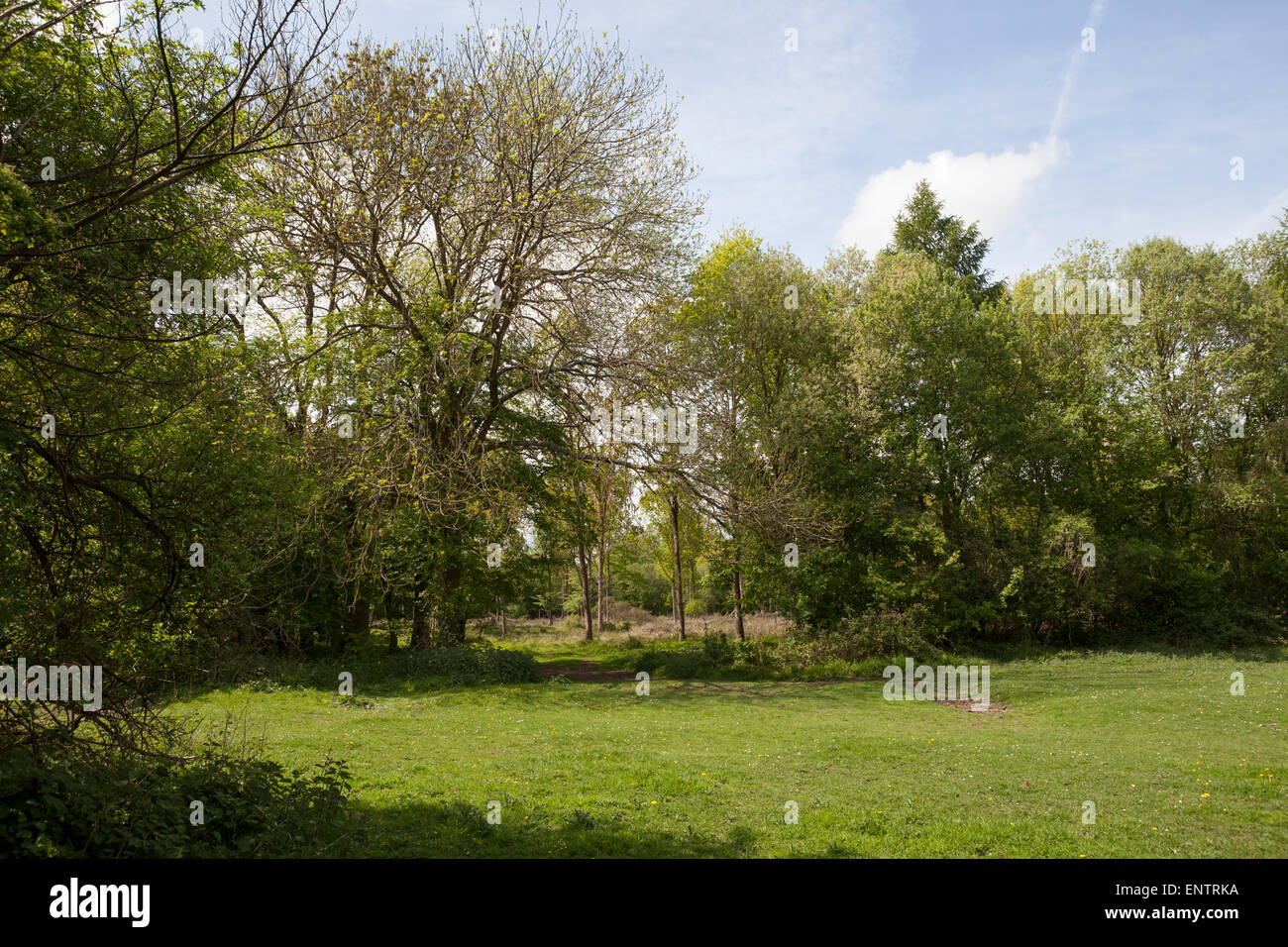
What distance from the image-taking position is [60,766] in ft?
17.9

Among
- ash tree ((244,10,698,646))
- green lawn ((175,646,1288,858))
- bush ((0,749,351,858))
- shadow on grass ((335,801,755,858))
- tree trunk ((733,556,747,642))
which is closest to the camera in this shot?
bush ((0,749,351,858))

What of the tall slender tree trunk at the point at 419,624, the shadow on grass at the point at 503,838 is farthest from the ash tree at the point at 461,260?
the shadow on grass at the point at 503,838

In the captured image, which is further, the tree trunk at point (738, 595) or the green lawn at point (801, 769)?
the tree trunk at point (738, 595)

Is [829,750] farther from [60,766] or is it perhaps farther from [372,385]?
[372,385]

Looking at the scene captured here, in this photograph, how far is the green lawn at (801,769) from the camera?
6938 millimetres

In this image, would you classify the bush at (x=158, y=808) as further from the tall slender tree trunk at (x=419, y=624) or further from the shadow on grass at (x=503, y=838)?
the tall slender tree trunk at (x=419, y=624)

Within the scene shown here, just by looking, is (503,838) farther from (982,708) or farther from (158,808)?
(982,708)

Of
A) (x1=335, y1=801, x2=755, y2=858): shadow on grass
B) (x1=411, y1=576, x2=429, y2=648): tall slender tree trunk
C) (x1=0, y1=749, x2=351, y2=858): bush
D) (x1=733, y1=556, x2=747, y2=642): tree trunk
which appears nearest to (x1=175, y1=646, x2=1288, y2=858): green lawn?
(x1=335, y1=801, x2=755, y2=858): shadow on grass

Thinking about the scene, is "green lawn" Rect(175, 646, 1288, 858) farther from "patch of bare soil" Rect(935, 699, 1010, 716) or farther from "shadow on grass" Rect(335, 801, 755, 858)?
"patch of bare soil" Rect(935, 699, 1010, 716)

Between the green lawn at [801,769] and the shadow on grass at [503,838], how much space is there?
0.09 ft

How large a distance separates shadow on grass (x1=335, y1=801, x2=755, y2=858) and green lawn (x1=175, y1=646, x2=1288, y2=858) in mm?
27

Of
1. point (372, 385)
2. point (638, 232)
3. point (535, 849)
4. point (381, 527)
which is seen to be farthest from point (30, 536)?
point (638, 232)

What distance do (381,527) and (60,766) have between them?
10.2 m

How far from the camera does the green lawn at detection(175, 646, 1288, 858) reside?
6938mm
